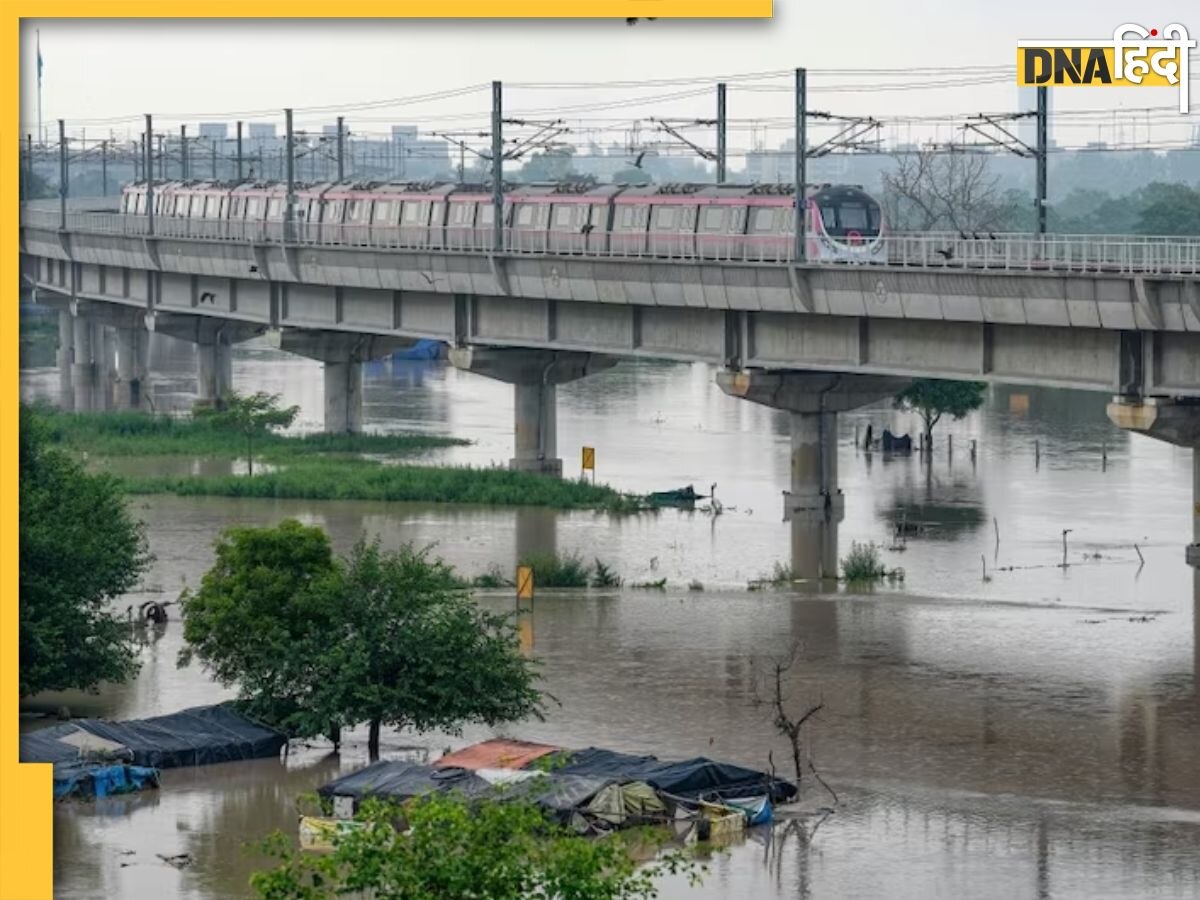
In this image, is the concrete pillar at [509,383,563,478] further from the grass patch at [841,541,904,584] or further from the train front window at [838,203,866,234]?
the grass patch at [841,541,904,584]

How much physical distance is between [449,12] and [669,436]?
269 feet

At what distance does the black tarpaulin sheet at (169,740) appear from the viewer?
1316 inches

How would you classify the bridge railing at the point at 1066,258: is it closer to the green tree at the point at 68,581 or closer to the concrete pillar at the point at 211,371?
the green tree at the point at 68,581

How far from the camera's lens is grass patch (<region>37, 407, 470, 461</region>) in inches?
3250

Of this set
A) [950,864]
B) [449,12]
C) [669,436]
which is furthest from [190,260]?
[449,12]

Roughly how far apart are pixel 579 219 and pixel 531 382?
23.1 feet

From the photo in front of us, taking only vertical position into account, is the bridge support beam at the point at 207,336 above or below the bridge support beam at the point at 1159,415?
above

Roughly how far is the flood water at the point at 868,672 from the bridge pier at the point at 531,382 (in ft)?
8.09

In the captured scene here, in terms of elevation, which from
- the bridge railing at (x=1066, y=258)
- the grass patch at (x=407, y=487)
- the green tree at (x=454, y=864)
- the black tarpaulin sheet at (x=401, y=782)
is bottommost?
the black tarpaulin sheet at (x=401, y=782)

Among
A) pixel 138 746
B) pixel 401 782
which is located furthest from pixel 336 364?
pixel 401 782

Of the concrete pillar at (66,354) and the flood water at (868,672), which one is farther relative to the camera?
the concrete pillar at (66,354)

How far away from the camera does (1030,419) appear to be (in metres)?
98.0

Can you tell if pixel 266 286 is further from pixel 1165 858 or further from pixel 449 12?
pixel 449 12

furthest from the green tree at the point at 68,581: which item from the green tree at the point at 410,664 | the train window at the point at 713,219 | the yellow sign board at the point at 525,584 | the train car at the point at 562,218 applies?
the train car at the point at 562,218
